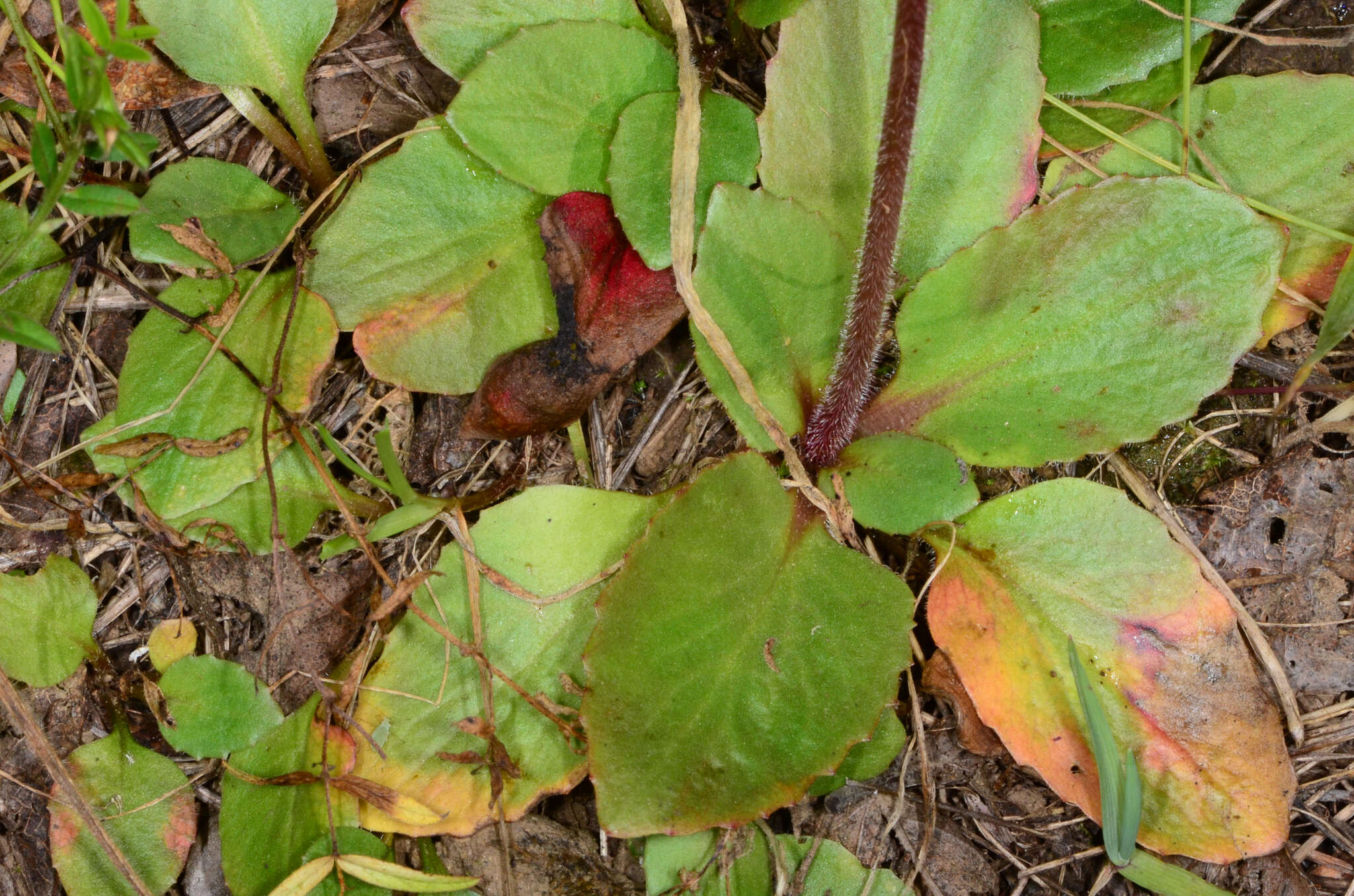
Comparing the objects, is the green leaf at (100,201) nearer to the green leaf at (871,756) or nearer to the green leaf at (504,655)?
the green leaf at (504,655)

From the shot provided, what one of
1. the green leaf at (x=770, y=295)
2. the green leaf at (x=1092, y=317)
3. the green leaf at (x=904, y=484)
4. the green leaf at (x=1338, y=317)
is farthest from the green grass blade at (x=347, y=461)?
the green leaf at (x=1338, y=317)

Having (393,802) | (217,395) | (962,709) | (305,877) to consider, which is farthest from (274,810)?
(962,709)

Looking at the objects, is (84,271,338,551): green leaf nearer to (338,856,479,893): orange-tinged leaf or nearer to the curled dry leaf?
the curled dry leaf

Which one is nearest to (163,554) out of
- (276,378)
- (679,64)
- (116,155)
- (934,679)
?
(276,378)

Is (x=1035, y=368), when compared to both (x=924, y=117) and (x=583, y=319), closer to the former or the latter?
(x=924, y=117)

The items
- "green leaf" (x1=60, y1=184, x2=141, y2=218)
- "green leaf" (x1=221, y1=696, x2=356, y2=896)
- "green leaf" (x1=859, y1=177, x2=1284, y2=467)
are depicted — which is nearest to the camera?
"green leaf" (x1=60, y1=184, x2=141, y2=218)

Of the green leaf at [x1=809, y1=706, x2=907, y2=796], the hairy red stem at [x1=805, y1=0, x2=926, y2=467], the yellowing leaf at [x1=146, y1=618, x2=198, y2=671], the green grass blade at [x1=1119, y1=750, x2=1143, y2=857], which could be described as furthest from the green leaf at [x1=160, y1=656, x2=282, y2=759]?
the green grass blade at [x1=1119, y1=750, x2=1143, y2=857]

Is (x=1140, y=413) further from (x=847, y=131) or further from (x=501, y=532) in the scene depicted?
(x=501, y=532)

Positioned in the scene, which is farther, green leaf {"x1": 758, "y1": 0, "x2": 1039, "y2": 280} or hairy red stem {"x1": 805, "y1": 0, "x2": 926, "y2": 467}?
→ green leaf {"x1": 758, "y1": 0, "x2": 1039, "y2": 280}
